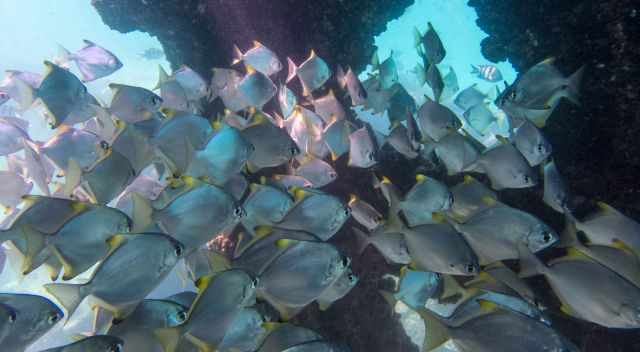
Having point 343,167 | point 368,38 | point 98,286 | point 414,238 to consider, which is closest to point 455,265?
point 414,238

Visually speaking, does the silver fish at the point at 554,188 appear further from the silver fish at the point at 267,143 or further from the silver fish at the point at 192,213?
the silver fish at the point at 192,213

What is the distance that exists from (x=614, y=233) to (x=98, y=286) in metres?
3.78

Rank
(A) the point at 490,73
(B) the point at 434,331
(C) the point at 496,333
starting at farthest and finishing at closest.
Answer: (A) the point at 490,73 → (B) the point at 434,331 → (C) the point at 496,333

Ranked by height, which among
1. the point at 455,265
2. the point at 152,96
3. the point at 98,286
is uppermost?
the point at 152,96

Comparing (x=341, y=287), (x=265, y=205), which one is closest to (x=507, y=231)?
(x=341, y=287)

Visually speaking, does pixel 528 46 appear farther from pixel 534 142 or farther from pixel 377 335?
pixel 377 335

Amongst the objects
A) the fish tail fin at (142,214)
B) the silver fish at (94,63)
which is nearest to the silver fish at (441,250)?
the fish tail fin at (142,214)

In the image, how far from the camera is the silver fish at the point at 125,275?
7.78 ft

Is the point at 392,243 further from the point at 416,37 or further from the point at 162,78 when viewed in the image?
the point at 162,78

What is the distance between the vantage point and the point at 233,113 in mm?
5094

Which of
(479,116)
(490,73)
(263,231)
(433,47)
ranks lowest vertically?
(490,73)

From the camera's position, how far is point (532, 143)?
12.8 feet

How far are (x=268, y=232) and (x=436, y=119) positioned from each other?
2.70 m

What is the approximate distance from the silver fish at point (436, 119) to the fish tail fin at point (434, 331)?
2.58 metres
